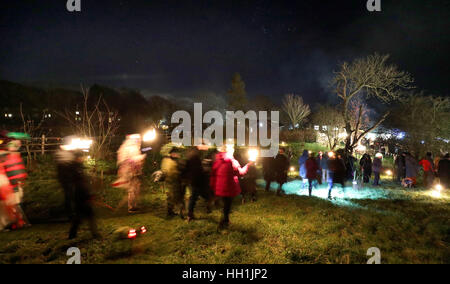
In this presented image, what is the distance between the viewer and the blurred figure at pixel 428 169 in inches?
397

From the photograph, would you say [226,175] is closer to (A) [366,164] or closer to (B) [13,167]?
(B) [13,167]

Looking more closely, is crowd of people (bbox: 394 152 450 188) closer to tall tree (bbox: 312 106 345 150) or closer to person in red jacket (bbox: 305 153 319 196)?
person in red jacket (bbox: 305 153 319 196)

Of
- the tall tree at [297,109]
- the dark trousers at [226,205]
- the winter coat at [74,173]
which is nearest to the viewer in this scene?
the winter coat at [74,173]

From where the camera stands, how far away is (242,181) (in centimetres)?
780

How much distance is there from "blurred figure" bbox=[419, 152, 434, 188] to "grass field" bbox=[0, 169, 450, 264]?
10.3 ft

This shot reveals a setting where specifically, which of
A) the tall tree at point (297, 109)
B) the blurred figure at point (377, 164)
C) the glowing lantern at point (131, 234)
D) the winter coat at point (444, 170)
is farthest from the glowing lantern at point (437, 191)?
the tall tree at point (297, 109)

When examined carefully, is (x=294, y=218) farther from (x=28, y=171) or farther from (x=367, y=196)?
(x=28, y=171)

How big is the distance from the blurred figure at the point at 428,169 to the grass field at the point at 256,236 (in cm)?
313

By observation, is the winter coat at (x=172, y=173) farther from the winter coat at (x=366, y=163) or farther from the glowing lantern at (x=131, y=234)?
the winter coat at (x=366, y=163)

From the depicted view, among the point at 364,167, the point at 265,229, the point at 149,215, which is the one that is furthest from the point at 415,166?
the point at 149,215

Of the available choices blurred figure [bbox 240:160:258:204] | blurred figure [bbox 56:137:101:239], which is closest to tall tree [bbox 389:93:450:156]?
blurred figure [bbox 240:160:258:204]

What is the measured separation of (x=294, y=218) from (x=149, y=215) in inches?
170

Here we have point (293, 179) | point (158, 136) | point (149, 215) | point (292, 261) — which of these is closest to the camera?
point (292, 261)

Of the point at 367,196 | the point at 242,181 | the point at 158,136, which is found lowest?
the point at 367,196
